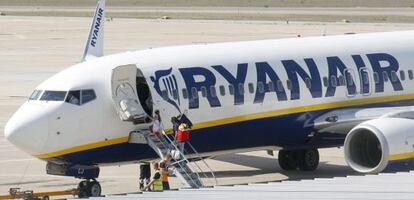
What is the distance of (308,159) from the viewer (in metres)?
37.9

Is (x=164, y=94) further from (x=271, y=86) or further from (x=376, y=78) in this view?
(x=376, y=78)

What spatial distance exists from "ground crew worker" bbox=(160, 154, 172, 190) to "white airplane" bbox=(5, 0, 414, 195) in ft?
3.10

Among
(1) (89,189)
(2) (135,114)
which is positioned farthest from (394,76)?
(1) (89,189)

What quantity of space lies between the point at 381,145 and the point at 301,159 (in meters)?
4.87

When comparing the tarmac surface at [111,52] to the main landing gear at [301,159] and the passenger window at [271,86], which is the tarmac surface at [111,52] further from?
the passenger window at [271,86]

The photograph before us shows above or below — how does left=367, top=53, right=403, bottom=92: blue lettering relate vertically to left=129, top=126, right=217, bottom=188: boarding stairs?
above

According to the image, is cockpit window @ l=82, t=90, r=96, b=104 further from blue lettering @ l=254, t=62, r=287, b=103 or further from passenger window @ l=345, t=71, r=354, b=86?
passenger window @ l=345, t=71, r=354, b=86

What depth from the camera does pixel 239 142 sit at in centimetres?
3488

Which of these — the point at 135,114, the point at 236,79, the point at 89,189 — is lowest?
the point at 89,189

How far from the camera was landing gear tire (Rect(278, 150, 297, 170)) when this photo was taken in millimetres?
38000

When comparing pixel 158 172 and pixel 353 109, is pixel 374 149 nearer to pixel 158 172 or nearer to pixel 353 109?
pixel 353 109

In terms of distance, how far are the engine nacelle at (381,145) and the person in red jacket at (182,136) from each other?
4.58 metres

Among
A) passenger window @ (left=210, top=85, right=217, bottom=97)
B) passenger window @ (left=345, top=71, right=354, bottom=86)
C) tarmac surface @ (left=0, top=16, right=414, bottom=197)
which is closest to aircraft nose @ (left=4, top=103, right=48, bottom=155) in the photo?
tarmac surface @ (left=0, top=16, right=414, bottom=197)

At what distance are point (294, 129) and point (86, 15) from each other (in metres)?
106
